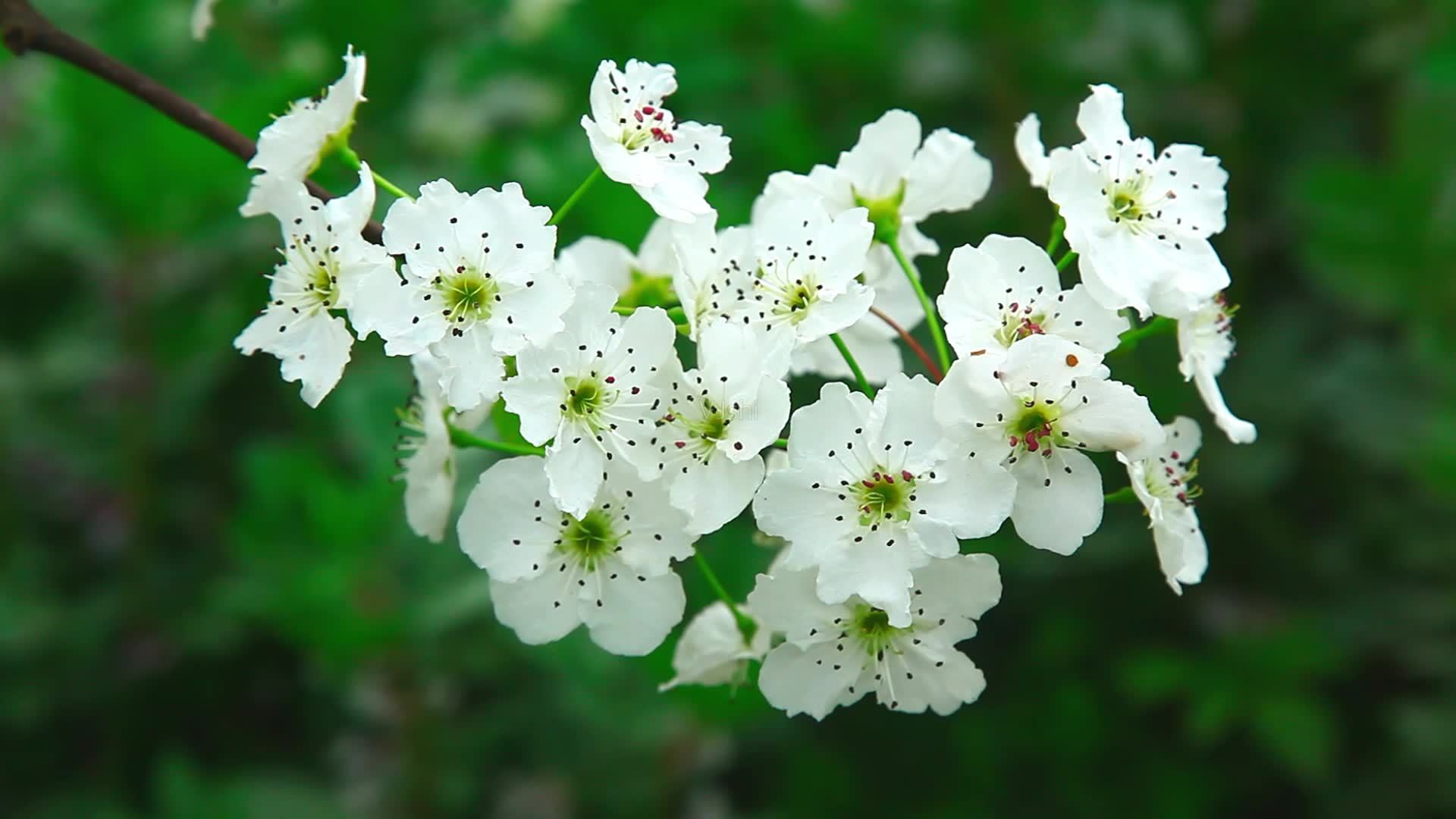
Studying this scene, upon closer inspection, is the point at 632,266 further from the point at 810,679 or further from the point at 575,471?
the point at 810,679

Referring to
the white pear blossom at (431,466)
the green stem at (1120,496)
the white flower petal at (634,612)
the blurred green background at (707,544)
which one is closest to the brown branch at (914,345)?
the green stem at (1120,496)

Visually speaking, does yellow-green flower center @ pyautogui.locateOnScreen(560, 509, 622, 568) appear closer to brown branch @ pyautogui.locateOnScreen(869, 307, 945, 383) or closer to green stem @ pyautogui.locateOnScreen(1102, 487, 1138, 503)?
brown branch @ pyautogui.locateOnScreen(869, 307, 945, 383)

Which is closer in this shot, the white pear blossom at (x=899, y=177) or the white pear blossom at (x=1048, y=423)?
the white pear blossom at (x=1048, y=423)

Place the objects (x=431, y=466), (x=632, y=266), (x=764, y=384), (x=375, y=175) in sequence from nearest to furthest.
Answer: (x=764, y=384) → (x=375, y=175) → (x=431, y=466) → (x=632, y=266)

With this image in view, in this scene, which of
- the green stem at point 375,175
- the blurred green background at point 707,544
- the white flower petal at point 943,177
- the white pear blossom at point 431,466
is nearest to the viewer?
the green stem at point 375,175

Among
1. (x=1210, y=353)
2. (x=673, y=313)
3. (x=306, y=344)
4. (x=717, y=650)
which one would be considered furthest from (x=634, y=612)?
(x=1210, y=353)

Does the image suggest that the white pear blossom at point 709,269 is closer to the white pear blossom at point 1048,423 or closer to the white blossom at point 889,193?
the white blossom at point 889,193

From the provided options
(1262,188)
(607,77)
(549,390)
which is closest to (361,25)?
(607,77)
